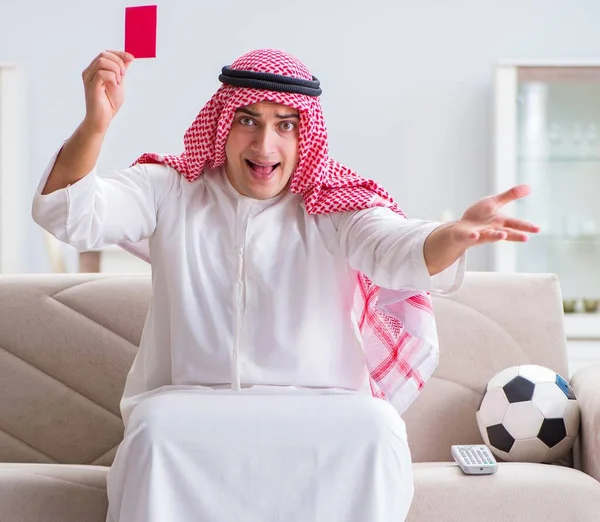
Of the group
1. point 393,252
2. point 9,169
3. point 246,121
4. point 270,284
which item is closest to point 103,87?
point 246,121

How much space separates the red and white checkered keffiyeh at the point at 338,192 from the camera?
6.59ft

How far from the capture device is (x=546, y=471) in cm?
218

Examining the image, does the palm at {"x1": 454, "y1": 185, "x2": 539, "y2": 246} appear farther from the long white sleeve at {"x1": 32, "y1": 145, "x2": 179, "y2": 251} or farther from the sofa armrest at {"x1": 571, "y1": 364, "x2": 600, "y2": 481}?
the sofa armrest at {"x1": 571, "y1": 364, "x2": 600, "y2": 481}

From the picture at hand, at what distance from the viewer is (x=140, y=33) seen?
6.22ft

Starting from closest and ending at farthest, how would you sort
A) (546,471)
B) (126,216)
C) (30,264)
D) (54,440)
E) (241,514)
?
(241,514) → (126,216) → (546,471) → (54,440) → (30,264)

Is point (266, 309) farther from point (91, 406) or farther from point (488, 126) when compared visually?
point (488, 126)

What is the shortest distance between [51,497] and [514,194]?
122 cm

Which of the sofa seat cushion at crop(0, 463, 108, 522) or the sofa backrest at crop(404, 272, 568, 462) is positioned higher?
the sofa backrest at crop(404, 272, 568, 462)

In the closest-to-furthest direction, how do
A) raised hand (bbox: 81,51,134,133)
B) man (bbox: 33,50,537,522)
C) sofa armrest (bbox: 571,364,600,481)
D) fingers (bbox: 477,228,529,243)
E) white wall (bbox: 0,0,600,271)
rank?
fingers (bbox: 477,228,529,243) < man (bbox: 33,50,537,522) < raised hand (bbox: 81,51,134,133) < sofa armrest (bbox: 571,364,600,481) < white wall (bbox: 0,0,600,271)

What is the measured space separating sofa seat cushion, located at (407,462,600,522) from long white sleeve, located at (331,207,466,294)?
0.54m

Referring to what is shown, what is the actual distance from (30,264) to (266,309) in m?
3.55

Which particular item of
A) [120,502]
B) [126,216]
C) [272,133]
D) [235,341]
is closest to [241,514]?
[120,502]

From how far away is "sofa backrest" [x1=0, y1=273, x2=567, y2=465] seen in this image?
98.4 inches

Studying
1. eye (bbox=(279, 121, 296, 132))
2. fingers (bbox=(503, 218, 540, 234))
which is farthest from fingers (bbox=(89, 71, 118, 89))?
fingers (bbox=(503, 218, 540, 234))
